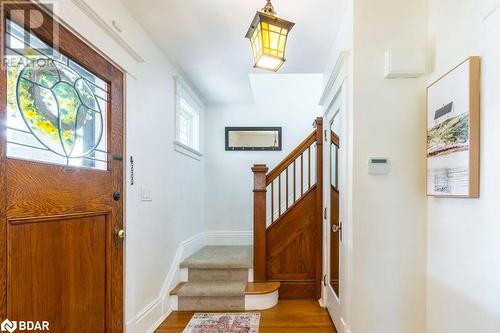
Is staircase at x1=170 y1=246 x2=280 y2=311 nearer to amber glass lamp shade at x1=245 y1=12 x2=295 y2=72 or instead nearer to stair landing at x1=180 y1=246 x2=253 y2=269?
stair landing at x1=180 y1=246 x2=253 y2=269

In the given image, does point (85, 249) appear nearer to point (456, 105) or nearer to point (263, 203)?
point (263, 203)

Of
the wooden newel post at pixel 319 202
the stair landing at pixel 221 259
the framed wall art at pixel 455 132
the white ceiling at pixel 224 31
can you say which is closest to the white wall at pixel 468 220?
the framed wall art at pixel 455 132

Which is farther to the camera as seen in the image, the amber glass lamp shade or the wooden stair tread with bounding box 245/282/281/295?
the wooden stair tread with bounding box 245/282/281/295

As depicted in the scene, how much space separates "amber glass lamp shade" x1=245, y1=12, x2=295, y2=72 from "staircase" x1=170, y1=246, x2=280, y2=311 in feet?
7.36

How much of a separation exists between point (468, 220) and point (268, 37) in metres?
1.44

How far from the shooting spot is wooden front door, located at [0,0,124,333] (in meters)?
1.26

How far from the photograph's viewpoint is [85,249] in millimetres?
1721

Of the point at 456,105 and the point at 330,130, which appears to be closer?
the point at 456,105

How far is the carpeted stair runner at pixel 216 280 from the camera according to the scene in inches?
115

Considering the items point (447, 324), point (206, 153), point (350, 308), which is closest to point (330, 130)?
point (350, 308)

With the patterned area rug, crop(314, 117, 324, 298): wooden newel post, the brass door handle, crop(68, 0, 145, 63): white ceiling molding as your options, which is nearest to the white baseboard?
the patterned area rug

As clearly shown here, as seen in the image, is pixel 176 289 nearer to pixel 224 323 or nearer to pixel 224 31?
pixel 224 323

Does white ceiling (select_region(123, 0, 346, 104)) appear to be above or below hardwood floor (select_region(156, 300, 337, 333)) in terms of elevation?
above

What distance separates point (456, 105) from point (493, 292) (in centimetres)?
91
